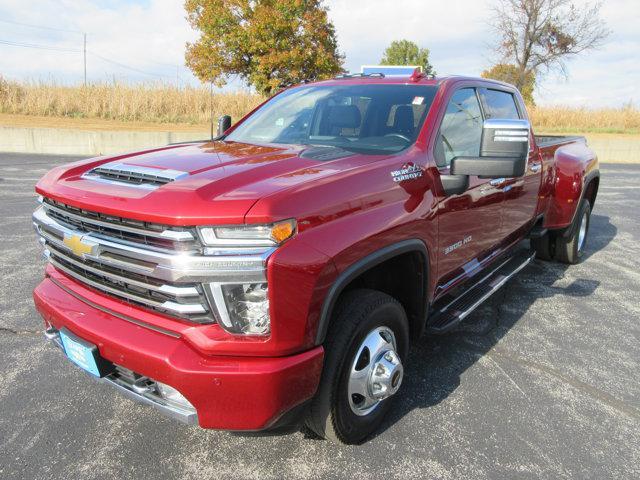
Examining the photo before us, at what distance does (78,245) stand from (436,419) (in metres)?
2.07

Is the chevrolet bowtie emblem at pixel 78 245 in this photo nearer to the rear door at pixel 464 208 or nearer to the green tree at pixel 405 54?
the rear door at pixel 464 208

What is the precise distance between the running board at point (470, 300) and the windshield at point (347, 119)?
3.57 feet

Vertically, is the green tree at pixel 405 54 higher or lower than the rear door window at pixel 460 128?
higher

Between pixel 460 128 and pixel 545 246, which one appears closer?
pixel 460 128

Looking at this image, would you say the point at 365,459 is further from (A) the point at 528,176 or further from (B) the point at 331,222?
(A) the point at 528,176

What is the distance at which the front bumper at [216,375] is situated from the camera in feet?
6.10

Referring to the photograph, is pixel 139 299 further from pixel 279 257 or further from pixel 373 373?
pixel 373 373

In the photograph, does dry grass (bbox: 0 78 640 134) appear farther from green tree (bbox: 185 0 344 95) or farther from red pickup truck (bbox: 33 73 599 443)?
red pickup truck (bbox: 33 73 599 443)

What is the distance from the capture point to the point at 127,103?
2178 centimetres

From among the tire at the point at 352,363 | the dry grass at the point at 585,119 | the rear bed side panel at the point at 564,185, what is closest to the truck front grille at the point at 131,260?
the tire at the point at 352,363

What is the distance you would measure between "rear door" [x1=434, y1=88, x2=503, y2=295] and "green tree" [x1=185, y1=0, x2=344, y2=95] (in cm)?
1806

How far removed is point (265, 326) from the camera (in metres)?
1.87

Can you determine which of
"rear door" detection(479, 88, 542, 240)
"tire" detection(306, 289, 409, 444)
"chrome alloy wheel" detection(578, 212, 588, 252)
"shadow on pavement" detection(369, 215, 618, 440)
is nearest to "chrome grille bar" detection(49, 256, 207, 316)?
"tire" detection(306, 289, 409, 444)

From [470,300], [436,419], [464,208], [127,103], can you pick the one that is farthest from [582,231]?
[127,103]
